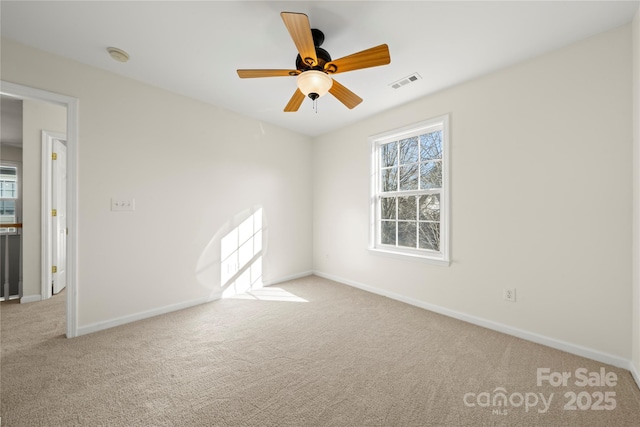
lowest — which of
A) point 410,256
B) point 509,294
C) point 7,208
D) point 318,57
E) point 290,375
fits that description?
point 290,375

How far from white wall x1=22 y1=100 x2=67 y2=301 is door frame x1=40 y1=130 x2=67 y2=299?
0.04m

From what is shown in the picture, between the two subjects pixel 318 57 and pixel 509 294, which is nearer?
pixel 318 57

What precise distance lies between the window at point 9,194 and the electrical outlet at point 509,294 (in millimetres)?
6969

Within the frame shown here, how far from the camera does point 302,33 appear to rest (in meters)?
1.48

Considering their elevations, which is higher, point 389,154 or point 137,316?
point 389,154

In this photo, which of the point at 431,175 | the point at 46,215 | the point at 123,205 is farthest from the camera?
the point at 46,215

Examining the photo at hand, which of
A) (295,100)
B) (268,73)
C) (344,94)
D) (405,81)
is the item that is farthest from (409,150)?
(268,73)

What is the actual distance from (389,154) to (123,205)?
130 inches

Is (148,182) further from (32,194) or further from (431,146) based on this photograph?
(431,146)

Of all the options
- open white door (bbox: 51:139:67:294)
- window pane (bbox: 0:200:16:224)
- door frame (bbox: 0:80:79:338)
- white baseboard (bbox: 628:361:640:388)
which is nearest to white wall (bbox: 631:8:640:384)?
white baseboard (bbox: 628:361:640:388)

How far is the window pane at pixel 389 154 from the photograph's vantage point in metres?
3.43

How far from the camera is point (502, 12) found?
5.59 ft

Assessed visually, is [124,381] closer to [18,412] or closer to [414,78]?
[18,412]

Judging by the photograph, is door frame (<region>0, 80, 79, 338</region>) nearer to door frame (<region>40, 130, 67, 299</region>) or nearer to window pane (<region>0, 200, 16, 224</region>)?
door frame (<region>40, 130, 67, 299</region>)
